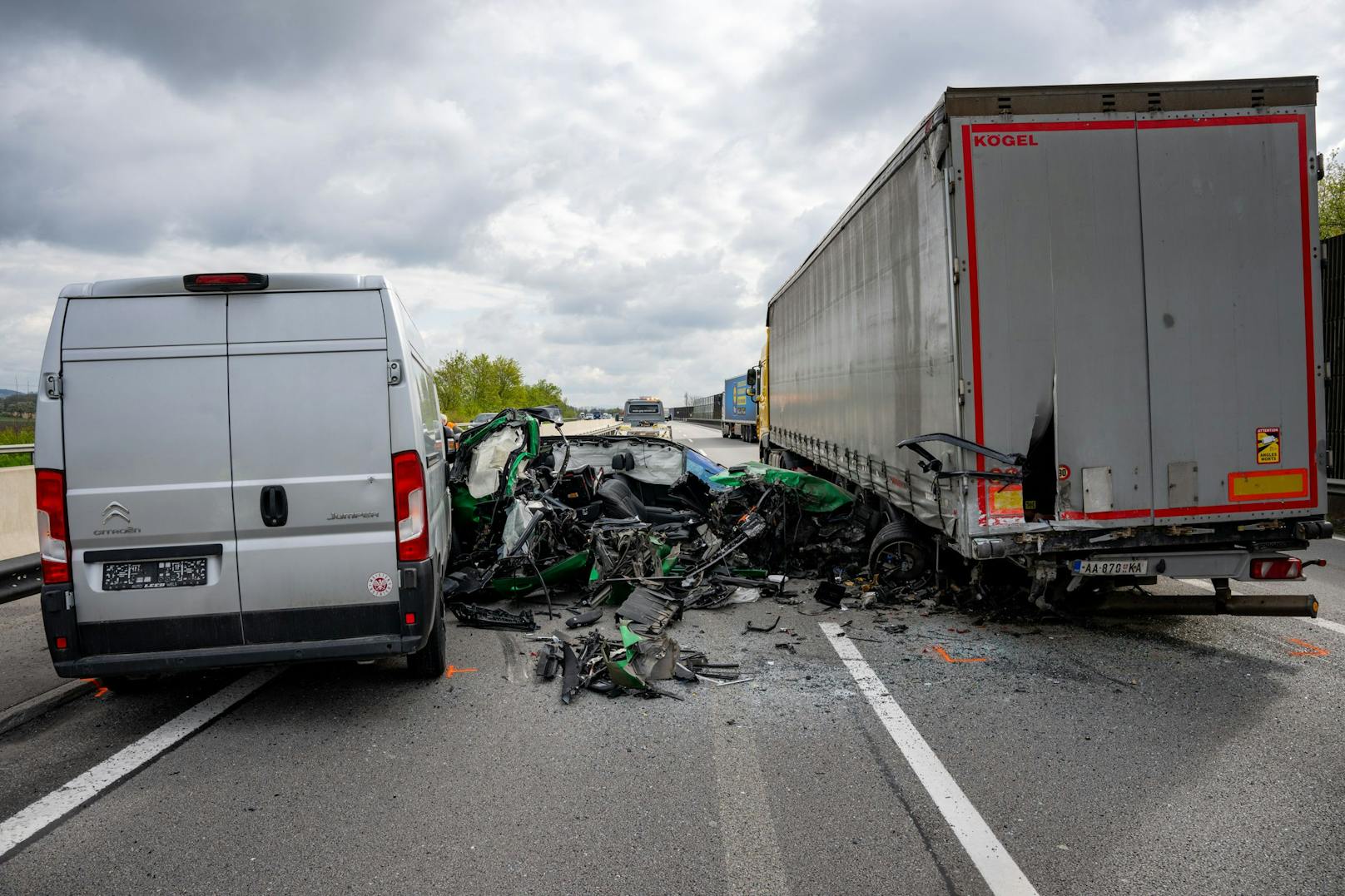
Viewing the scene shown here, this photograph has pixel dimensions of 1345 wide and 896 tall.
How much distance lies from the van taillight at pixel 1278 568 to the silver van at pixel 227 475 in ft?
17.2

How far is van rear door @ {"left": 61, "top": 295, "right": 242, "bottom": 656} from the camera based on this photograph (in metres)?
4.17

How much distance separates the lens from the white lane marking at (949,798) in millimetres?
2910

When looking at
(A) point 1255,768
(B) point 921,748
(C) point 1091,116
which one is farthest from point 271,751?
(C) point 1091,116

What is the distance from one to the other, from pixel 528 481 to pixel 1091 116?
5.99m

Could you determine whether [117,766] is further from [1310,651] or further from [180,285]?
[1310,651]

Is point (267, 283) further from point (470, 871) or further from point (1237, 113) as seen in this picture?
point (1237, 113)

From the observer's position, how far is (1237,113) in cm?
535

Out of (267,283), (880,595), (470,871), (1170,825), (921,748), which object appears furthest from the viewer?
(880,595)

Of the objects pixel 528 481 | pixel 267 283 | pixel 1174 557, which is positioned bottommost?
pixel 1174 557

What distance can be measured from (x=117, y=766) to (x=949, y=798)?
3.85 m

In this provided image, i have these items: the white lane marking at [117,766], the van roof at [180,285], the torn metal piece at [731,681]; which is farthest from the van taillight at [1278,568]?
the white lane marking at [117,766]

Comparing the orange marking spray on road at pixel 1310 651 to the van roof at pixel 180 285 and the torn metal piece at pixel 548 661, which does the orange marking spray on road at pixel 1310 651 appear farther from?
the van roof at pixel 180 285

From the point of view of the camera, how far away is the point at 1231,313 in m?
5.40

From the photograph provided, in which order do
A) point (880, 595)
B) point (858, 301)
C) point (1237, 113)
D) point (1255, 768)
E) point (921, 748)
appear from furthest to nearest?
point (858, 301), point (880, 595), point (1237, 113), point (921, 748), point (1255, 768)
